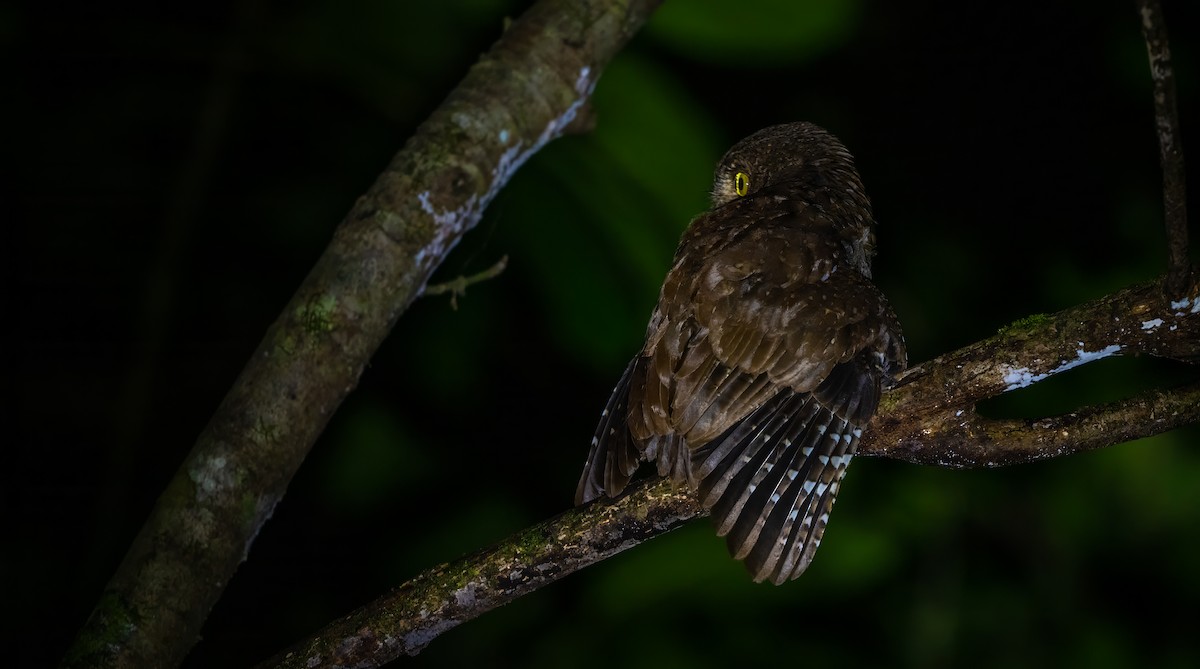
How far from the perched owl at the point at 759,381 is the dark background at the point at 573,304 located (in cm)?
15

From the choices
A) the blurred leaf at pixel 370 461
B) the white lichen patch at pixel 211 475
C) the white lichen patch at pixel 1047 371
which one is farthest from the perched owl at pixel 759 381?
the blurred leaf at pixel 370 461

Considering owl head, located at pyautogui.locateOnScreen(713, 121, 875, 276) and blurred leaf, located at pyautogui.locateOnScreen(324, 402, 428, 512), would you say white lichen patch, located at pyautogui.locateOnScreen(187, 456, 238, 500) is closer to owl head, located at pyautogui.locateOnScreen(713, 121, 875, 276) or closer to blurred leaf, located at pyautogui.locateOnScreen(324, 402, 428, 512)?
blurred leaf, located at pyautogui.locateOnScreen(324, 402, 428, 512)

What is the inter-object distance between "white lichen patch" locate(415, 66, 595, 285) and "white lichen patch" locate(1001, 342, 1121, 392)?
1.33 m

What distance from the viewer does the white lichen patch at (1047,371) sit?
6.41 feet

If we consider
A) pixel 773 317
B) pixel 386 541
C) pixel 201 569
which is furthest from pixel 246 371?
pixel 386 541

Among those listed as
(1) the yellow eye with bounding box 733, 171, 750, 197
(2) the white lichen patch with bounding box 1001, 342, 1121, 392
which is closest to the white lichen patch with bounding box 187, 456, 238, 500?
(2) the white lichen patch with bounding box 1001, 342, 1121, 392

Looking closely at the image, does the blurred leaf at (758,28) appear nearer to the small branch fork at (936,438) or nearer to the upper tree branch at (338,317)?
the upper tree branch at (338,317)

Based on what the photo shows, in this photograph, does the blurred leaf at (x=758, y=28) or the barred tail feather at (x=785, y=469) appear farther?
the blurred leaf at (x=758, y=28)

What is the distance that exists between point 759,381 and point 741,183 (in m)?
1.15

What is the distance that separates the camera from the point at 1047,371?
1.98 m

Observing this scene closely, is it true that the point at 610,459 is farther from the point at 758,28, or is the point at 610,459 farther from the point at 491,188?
the point at 758,28

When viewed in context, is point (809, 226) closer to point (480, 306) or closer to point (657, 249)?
point (657, 249)

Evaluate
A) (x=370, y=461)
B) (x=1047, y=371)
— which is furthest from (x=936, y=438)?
(x=370, y=461)

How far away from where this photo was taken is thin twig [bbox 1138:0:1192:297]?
147 cm
